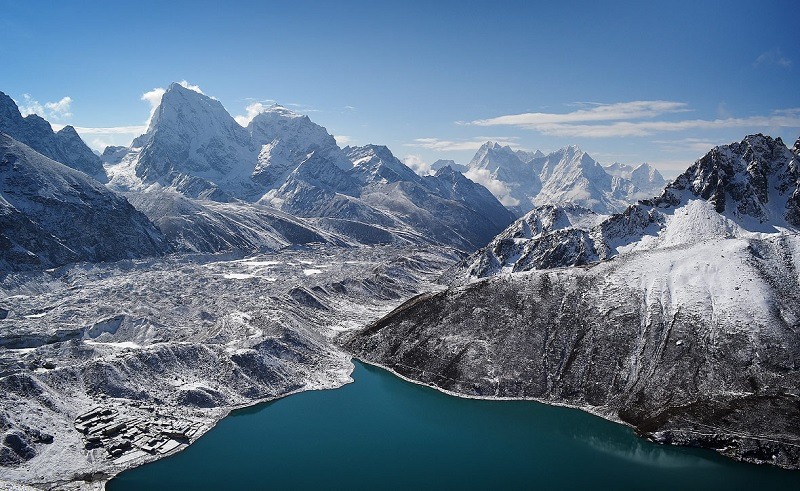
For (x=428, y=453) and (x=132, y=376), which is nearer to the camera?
(x=428, y=453)

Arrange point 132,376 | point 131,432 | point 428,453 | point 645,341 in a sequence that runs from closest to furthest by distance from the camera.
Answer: point 131,432 → point 428,453 → point 132,376 → point 645,341

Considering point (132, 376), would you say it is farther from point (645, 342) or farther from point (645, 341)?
point (645, 341)

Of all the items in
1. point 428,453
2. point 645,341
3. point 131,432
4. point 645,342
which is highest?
point 645,341

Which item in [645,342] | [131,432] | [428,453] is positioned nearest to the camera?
[131,432]

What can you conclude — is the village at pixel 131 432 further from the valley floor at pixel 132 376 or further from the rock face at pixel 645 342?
the rock face at pixel 645 342

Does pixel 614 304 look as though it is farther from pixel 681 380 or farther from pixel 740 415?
pixel 740 415

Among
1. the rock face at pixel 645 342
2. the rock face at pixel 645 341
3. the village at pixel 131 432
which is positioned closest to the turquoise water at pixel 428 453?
the village at pixel 131 432

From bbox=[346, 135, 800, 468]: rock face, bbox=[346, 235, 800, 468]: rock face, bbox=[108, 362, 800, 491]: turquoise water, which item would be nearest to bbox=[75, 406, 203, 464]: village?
bbox=[108, 362, 800, 491]: turquoise water

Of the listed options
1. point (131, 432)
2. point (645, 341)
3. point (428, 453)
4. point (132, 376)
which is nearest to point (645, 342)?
point (645, 341)
